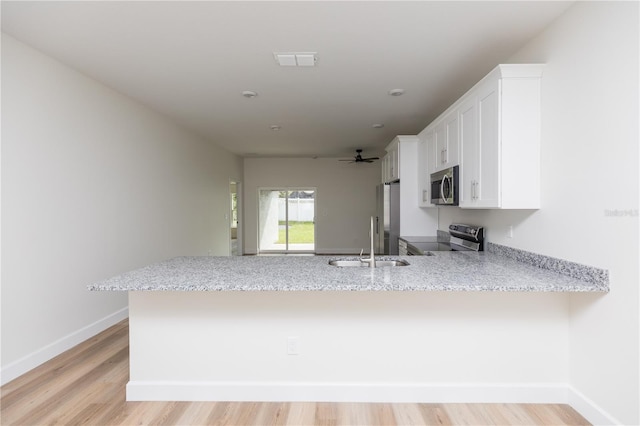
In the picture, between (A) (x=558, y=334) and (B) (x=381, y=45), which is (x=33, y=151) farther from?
(A) (x=558, y=334)

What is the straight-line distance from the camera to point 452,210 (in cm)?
414

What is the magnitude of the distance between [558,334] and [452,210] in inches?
83.5

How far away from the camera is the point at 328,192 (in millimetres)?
8922

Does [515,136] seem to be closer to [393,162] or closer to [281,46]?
[281,46]

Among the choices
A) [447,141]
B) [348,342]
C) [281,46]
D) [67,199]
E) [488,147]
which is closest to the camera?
[348,342]

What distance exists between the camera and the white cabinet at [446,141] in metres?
3.14

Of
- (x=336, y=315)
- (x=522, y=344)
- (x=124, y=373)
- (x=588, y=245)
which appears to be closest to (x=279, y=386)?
(x=336, y=315)

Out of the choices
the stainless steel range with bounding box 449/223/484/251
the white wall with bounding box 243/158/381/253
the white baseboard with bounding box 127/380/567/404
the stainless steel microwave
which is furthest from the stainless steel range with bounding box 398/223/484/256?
the white wall with bounding box 243/158/381/253

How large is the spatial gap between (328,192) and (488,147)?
21.3 feet

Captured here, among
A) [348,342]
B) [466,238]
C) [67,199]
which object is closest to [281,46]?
[348,342]

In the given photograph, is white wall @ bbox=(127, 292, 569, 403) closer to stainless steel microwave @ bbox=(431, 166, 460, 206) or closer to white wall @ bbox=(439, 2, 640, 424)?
white wall @ bbox=(439, 2, 640, 424)

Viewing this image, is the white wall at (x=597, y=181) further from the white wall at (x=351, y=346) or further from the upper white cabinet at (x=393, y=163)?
the upper white cabinet at (x=393, y=163)

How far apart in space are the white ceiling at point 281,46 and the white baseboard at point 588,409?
226cm

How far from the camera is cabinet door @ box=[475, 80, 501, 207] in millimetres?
2361
